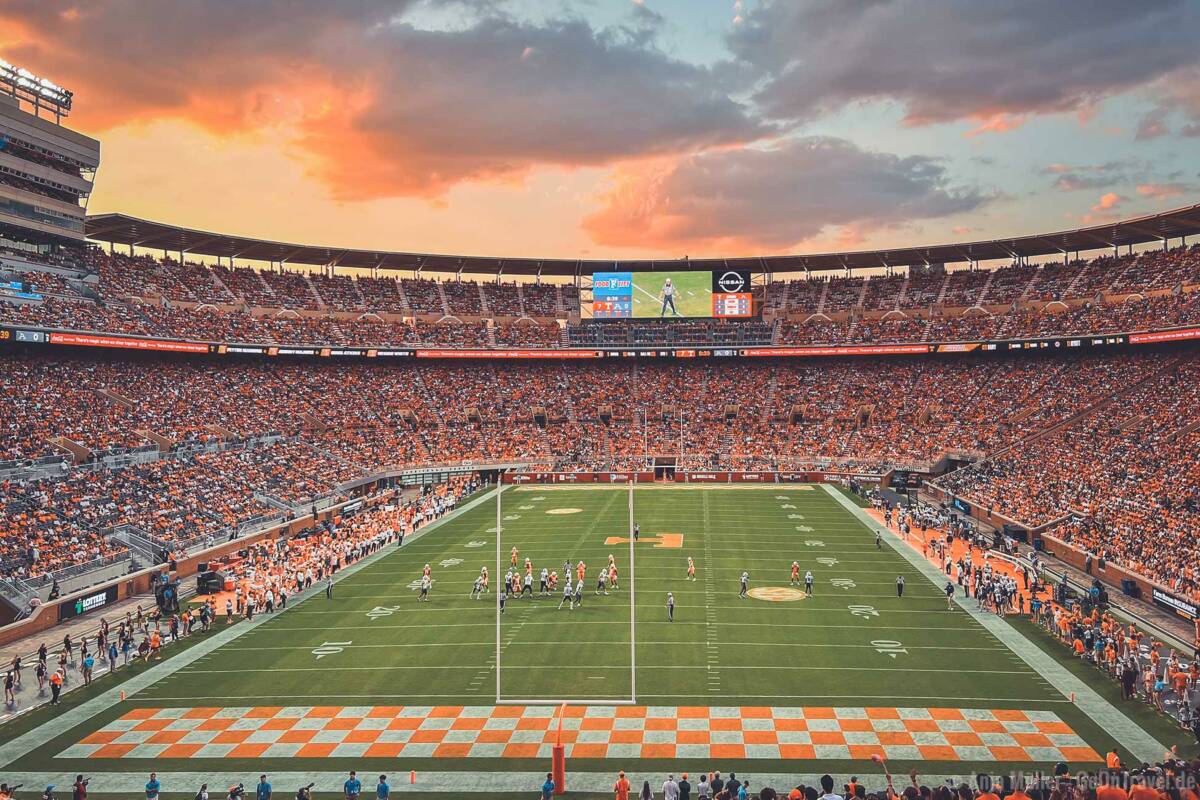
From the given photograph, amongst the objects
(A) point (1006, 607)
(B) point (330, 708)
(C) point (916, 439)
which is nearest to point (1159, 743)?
(A) point (1006, 607)

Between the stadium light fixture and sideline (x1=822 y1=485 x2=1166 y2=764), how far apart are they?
5648cm

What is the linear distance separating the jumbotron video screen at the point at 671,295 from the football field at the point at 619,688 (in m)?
42.6

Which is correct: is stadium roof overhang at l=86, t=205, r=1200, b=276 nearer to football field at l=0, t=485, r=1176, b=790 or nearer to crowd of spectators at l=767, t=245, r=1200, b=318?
crowd of spectators at l=767, t=245, r=1200, b=318

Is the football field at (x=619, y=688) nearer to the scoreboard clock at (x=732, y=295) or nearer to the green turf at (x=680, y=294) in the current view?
the scoreboard clock at (x=732, y=295)

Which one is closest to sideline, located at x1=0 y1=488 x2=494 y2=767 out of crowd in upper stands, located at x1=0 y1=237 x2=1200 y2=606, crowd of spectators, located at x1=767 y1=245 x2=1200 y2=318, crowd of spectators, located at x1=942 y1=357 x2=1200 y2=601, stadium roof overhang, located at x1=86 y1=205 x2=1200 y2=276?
crowd in upper stands, located at x1=0 y1=237 x2=1200 y2=606

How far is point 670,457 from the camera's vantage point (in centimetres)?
6456

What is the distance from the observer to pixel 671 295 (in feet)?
244

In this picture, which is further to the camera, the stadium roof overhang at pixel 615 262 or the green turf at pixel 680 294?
the green turf at pixel 680 294

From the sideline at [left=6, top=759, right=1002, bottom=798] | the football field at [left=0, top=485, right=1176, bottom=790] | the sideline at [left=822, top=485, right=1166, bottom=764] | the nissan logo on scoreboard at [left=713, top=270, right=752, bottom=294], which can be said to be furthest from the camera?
the nissan logo on scoreboard at [left=713, top=270, right=752, bottom=294]

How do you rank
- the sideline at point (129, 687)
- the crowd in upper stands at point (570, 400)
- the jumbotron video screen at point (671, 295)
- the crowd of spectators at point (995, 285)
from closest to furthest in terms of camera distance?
the sideline at point (129, 687), the crowd in upper stands at point (570, 400), the crowd of spectators at point (995, 285), the jumbotron video screen at point (671, 295)

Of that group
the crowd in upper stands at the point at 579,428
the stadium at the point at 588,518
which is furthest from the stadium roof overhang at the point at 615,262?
the crowd in upper stands at the point at 579,428

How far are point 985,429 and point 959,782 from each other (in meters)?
47.0

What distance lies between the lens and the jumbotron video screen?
2908 inches

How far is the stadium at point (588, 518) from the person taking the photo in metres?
18.2
